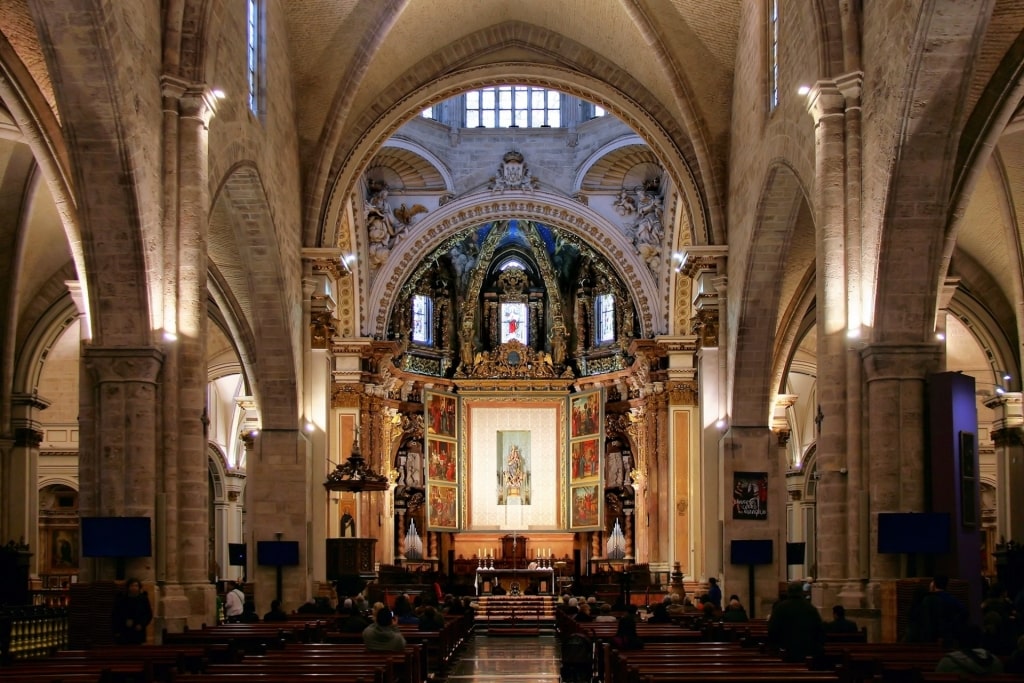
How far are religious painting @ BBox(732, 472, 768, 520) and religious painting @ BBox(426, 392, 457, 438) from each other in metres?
15.9

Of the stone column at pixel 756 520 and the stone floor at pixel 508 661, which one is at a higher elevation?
the stone column at pixel 756 520

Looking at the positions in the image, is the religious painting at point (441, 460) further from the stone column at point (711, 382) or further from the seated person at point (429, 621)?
the seated person at point (429, 621)

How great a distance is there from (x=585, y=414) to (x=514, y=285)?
426 cm

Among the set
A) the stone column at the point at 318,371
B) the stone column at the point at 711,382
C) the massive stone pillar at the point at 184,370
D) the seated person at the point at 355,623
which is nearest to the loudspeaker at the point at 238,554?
the stone column at the point at 318,371

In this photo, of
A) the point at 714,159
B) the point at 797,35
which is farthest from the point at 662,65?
the point at 797,35

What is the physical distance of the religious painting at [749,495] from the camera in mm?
24733

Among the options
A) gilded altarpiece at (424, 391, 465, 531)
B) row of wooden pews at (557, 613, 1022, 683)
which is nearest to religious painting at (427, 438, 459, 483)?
gilded altarpiece at (424, 391, 465, 531)

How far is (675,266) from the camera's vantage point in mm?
33656

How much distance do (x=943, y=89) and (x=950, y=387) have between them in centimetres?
317

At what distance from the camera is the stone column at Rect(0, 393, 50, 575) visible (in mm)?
26281

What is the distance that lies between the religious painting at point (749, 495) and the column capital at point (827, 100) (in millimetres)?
8919

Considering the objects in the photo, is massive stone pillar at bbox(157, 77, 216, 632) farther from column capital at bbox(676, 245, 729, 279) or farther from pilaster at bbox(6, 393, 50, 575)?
column capital at bbox(676, 245, 729, 279)

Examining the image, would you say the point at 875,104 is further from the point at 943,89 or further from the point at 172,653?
the point at 172,653

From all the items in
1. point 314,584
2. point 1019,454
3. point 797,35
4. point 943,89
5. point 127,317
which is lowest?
point 314,584
